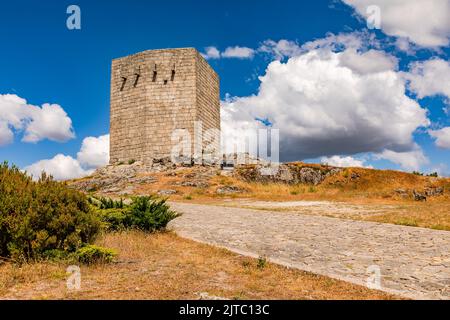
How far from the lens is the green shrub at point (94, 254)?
6070mm

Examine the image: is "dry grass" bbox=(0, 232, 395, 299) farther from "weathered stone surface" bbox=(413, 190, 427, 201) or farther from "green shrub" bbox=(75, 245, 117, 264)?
"weathered stone surface" bbox=(413, 190, 427, 201)

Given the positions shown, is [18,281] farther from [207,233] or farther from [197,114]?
[197,114]

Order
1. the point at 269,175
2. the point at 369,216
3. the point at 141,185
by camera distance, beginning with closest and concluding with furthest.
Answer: the point at 369,216, the point at 141,185, the point at 269,175

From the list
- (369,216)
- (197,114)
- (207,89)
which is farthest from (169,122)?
(369,216)

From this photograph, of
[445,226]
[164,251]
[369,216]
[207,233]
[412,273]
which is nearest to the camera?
[412,273]

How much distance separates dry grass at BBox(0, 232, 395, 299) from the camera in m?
4.71

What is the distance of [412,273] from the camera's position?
228 inches

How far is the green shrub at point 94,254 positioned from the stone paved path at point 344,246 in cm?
234

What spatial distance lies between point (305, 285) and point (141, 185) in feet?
69.9

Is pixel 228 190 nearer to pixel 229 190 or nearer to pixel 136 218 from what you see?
pixel 229 190

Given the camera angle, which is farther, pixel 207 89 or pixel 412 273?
pixel 207 89

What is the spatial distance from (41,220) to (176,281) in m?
2.57

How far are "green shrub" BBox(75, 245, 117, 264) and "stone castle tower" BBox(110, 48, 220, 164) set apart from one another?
2482 centimetres

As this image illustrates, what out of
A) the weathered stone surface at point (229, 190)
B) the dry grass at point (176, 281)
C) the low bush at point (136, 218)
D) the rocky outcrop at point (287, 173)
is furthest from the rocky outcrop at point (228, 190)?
the dry grass at point (176, 281)
